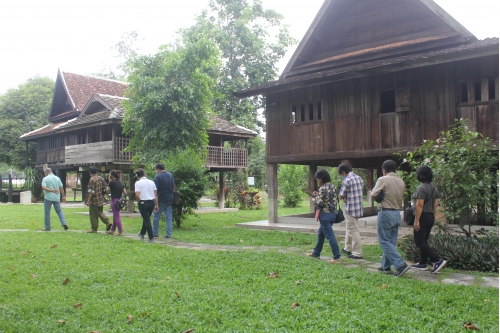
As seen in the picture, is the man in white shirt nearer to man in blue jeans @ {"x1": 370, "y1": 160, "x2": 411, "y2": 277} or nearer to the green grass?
the green grass

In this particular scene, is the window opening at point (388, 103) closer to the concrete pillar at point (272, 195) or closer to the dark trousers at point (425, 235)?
the concrete pillar at point (272, 195)

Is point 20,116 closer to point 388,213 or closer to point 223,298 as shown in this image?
point 388,213

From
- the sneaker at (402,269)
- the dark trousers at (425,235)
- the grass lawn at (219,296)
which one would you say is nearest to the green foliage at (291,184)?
the grass lawn at (219,296)

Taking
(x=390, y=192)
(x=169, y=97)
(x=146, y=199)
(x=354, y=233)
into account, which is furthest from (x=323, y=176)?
(x=169, y=97)

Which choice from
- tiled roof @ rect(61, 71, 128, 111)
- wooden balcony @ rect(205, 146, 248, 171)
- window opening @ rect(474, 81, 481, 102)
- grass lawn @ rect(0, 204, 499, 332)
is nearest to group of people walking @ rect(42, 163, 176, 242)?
grass lawn @ rect(0, 204, 499, 332)

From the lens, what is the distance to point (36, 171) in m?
31.8

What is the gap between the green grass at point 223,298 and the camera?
4461 mm

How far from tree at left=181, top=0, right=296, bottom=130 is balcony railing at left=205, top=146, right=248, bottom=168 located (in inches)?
274

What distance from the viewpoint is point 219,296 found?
5.36m

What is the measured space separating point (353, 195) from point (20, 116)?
37.6 meters

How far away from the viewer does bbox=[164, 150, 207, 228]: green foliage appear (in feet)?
42.4

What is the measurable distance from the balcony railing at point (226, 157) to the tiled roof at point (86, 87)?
10.6 m

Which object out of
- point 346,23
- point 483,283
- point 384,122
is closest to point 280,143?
point 384,122

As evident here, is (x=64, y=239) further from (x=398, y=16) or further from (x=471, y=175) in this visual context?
(x=398, y=16)
